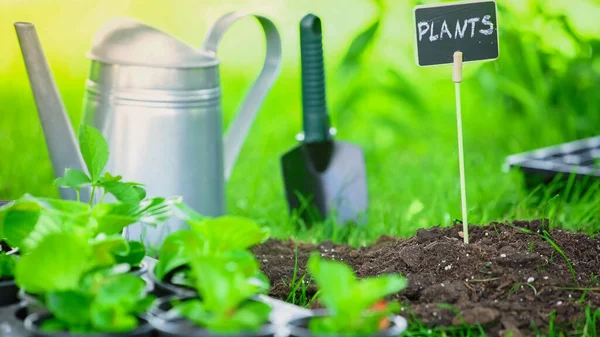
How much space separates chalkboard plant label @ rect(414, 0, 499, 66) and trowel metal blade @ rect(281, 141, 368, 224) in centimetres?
66

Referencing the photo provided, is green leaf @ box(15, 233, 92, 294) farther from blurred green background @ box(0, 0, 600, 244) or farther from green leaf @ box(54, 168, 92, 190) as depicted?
blurred green background @ box(0, 0, 600, 244)

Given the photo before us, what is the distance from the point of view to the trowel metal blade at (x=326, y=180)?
2.04 m

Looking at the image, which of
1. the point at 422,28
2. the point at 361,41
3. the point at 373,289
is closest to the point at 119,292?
the point at 373,289

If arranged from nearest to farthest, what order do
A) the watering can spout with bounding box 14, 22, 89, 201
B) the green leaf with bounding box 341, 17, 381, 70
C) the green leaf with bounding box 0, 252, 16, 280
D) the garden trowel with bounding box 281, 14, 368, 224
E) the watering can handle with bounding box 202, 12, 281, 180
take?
the green leaf with bounding box 0, 252, 16, 280 → the watering can spout with bounding box 14, 22, 89, 201 → the watering can handle with bounding box 202, 12, 281, 180 → the garden trowel with bounding box 281, 14, 368, 224 → the green leaf with bounding box 341, 17, 381, 70

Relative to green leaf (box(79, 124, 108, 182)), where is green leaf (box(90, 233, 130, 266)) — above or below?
below

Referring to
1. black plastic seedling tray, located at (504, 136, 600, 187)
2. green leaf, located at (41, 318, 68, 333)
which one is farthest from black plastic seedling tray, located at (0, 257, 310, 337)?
black plastic seedling tray, located at (504, 136, 600, 187)

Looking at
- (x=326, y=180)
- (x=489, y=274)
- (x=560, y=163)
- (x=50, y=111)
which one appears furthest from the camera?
(x=560, y=163)

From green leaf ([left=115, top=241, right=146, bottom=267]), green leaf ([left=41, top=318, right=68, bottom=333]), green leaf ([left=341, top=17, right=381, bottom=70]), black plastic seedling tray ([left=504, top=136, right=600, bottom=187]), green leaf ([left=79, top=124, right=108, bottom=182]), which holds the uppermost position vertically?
green leaf ([left=341, top=17, right=381, bottom=70])

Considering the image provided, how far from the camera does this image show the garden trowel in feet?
6.50

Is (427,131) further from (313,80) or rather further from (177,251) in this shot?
(177,251)

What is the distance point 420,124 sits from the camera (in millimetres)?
3035

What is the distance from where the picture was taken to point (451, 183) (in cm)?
228

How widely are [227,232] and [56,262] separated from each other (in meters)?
0.20

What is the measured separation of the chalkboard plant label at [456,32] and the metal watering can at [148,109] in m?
0.47
